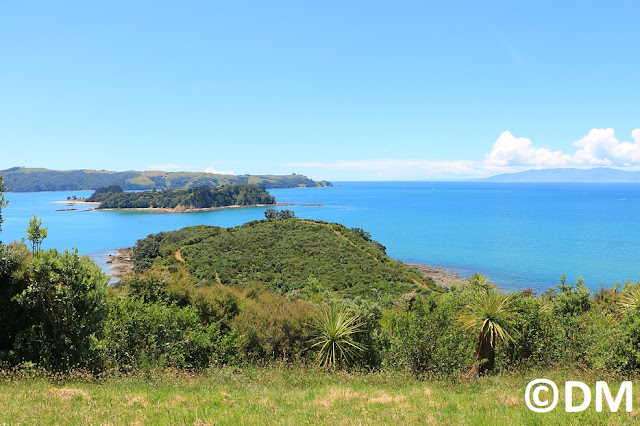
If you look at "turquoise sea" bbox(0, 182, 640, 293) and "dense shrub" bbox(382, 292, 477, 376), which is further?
"turquoise sea" bbox(0, 182, 640, 293)

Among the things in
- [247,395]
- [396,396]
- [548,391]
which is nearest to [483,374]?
[548,391]

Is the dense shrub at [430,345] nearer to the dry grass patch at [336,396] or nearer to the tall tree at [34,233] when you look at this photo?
the dry grass patch at [336,396]

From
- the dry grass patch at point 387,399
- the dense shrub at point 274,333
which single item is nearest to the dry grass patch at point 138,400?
the dry grass patch at point 387,399

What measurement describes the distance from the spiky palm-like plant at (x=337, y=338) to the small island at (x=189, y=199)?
546ft

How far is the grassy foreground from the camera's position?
5.31 metres

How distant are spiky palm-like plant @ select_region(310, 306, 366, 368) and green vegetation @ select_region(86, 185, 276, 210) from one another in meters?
170

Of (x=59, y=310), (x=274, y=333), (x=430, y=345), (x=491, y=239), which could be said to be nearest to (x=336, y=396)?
(x=430, y=345)

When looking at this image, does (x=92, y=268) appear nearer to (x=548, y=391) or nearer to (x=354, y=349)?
(x=354, y=349)

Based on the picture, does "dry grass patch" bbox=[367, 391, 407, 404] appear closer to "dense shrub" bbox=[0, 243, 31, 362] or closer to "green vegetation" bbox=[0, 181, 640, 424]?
"green vegetation" bbox=[0, 181, 640, 424]

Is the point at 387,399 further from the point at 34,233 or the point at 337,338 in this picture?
the point at 34,233

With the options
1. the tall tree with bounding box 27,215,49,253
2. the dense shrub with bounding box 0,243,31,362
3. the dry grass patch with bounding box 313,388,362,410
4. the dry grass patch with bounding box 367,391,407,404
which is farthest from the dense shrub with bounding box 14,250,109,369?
the dry grass patch with bounding box 367,391,407,404

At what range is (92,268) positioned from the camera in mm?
8383

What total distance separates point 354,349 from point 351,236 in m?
45.4

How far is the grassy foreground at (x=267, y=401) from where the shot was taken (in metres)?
5.31
